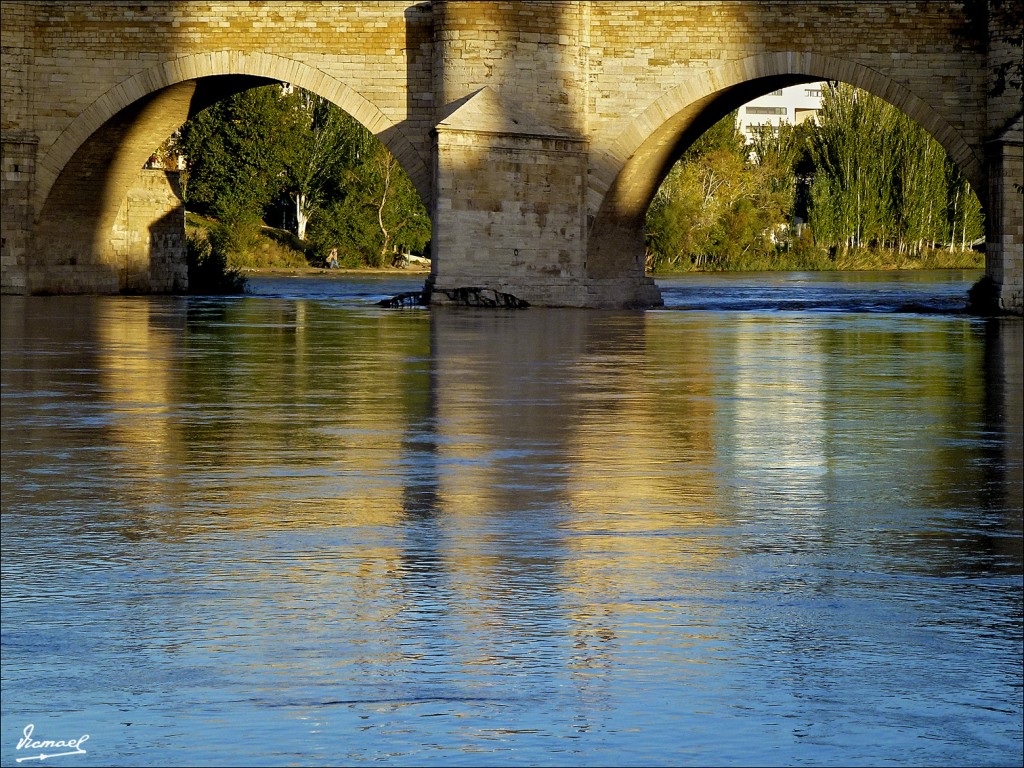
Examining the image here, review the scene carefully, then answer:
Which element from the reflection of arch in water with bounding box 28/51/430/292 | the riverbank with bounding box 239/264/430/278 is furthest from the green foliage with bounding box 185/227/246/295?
the riverbank with bounding box 239/264/430/278

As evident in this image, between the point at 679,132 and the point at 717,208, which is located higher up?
the point at 679,132

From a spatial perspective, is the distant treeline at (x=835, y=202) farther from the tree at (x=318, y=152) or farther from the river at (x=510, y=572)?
the river at (x=510, y=572)

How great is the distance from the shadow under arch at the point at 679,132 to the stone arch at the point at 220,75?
3.36m

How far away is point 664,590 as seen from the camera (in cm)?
549

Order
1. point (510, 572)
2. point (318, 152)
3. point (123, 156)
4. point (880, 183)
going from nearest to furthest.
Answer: point (510, 572) → point (123, 156) → point (880, 183) → point (318, 152)

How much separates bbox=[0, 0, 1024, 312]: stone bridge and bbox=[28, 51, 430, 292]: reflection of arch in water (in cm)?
5

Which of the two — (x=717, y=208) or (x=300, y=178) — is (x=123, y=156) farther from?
(x=717, y=208)

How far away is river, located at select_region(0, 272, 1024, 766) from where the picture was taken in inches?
153

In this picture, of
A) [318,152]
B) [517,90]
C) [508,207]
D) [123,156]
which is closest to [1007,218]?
[508,207]

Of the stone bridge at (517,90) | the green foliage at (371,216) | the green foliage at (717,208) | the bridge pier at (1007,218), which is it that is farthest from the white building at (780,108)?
the bridge pier at (1007,218)

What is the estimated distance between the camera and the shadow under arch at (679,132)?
32031 millimetres

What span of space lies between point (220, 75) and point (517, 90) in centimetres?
580

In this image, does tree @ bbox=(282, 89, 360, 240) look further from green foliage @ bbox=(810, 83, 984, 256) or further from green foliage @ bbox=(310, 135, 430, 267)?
green foliage @ bbox=(810, 83, 984, 256)

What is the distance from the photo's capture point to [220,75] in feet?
112
